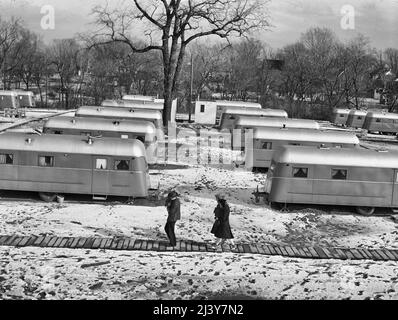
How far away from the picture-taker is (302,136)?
25156 millimetres

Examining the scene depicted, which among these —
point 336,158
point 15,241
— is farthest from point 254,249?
point 336,158

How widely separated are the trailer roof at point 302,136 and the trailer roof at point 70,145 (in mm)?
9295

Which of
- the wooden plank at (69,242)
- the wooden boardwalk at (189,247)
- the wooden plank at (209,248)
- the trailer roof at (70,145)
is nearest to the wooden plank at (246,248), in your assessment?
the wooden boardwalk at (189,247)

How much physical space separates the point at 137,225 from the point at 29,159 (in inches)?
209

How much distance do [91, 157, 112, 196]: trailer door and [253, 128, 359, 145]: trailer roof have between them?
32.8ft

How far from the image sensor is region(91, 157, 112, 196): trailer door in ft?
57.5

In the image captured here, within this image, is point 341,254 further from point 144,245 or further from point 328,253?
point 144,245

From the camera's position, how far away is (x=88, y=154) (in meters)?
17.5

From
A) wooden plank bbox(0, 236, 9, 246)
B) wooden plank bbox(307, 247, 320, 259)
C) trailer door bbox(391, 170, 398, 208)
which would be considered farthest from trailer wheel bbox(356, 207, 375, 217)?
wooden plank bbox(0, 236, 9, 246)

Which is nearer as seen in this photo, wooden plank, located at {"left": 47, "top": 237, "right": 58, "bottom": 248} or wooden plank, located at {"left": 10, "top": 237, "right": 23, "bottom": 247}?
wooden plank, located at {"left": 10, "top": 237, "right": 23, "bottom": 247}

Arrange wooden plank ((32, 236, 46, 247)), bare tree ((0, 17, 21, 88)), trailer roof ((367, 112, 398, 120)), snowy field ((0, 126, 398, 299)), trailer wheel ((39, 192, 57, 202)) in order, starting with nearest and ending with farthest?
1. snowy field ((0, 126, 398, 299))
2. wooden plank ((32, 236, 46, 247))
3. trailer wheel ((39, 192, 57, 202))
4. trailer roof ((367, 112, 398, 120))
5. bare tree ((0, 17, 21, 88))

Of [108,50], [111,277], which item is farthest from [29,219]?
[108,50]

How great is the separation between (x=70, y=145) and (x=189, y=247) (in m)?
7.06

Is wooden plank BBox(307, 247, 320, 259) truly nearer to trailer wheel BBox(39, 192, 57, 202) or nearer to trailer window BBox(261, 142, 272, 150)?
trailer wheel BBox(39, 192, 57, 202)
